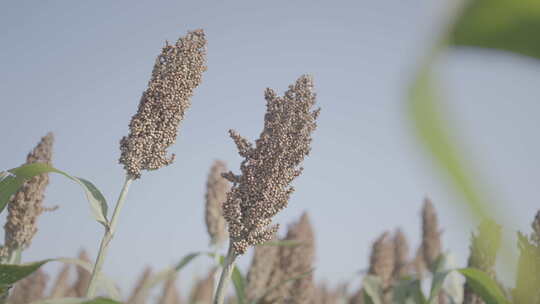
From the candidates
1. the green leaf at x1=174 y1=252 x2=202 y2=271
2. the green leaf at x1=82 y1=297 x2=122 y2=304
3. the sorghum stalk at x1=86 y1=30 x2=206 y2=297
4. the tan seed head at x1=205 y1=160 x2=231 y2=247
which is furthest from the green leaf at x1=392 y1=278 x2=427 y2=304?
the green leaf at x1=82 y1=297 x2=122 y2=304

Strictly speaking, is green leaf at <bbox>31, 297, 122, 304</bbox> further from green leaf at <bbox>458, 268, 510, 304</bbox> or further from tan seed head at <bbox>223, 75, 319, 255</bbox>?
green leaf at <bbox>458, 268, 510, 304</bbox>

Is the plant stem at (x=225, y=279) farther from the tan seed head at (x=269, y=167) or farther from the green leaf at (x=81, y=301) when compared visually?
the green leaf at (x=81, y=301)

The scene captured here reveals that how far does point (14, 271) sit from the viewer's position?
6.65ft

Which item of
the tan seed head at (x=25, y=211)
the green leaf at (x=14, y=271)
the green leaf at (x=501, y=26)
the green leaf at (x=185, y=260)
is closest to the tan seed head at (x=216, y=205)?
the green leaf at (x=185, y=260)

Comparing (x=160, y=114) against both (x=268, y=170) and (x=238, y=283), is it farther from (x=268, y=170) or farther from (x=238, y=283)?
(x=238, y=283)

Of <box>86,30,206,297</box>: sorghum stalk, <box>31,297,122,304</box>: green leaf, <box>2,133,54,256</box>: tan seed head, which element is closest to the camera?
<box>31,297,122,304</box>: green leaf

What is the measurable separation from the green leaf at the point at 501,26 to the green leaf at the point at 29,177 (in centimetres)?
263

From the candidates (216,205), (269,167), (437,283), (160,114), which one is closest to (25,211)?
(160,114)

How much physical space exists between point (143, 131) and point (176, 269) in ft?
6.00

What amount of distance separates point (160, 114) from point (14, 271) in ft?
4.67

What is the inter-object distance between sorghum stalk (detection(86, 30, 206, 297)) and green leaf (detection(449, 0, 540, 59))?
289 cm

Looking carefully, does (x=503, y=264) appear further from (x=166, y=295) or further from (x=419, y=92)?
(x=166, y=295)

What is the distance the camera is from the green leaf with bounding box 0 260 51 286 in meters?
1.97

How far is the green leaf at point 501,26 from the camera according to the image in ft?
0.74
